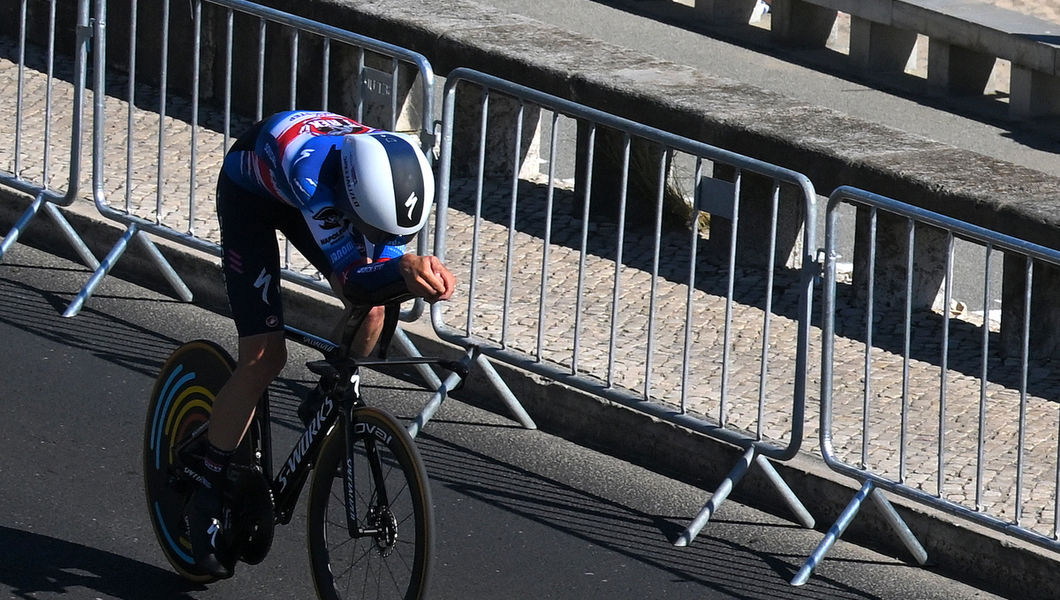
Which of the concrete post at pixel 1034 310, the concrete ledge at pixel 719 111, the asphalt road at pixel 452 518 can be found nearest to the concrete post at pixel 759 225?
the concrete ledge at pixel 719 111

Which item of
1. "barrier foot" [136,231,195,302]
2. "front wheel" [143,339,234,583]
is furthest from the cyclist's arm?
"barrier foot" [136,231,195,302]

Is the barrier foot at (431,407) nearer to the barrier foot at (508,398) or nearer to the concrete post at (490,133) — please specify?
the barrier foot at (508,398)

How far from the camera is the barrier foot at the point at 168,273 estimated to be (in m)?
8.23

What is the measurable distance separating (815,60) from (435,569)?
9.39 m

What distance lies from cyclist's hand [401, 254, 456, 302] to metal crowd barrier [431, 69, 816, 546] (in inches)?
74.1

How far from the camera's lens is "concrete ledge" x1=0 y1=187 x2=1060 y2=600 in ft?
19.9

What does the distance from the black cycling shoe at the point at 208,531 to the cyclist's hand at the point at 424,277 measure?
1.20 meters

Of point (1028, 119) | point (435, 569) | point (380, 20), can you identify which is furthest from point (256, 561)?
point (1028, 119)

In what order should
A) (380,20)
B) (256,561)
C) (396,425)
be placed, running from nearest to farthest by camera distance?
(396,425) < (256,561) < (380,20)

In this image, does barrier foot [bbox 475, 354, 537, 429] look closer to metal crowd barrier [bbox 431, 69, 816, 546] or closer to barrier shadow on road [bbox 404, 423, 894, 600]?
metal crowd barrier [bbox 431, 69, 816, 546]

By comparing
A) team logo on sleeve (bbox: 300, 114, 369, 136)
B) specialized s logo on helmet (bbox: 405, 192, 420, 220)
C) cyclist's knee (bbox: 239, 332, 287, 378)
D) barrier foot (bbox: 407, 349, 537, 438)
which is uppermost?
team logo on sleeve (bbox: 300, 114, 369, 136)

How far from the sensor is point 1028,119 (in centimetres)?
1327

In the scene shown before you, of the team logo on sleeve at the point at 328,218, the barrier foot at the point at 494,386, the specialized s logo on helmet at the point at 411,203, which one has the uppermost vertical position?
the specialized s logo on helmet at the point at 411,203

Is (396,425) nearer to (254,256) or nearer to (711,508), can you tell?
(254,256)
